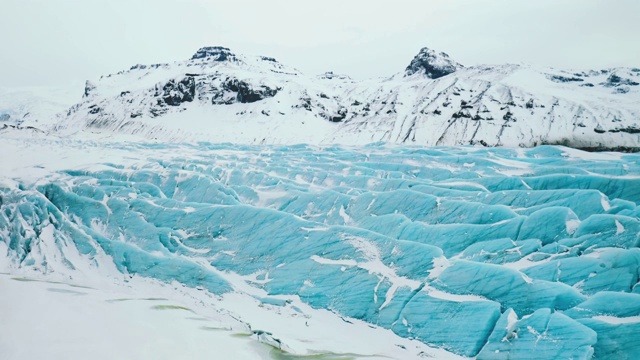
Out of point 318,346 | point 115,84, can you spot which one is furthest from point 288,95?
point 318,346

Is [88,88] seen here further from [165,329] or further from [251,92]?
[165,329]

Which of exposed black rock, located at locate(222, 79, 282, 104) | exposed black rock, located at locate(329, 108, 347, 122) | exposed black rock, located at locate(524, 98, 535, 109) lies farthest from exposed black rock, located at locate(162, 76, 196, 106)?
exposed black rock, located at locate(524, 98, 535, 109)

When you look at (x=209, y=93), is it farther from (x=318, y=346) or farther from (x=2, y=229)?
(x=318, y=346)

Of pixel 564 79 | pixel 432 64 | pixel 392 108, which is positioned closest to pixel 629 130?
pixel 564 79

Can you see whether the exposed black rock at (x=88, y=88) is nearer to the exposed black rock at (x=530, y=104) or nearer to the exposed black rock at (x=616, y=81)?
the exposed black rock at (x=530, y=104)

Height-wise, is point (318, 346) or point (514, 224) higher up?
point (514, 224)

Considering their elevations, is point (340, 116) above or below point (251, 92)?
below
